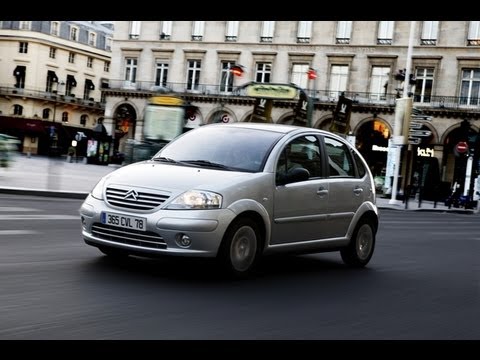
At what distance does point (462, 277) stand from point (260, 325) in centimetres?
474

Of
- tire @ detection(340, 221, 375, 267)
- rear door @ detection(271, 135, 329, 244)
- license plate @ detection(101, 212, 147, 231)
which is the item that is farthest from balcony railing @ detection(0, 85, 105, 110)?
license plate @ detection(101, 212, 147, 231)

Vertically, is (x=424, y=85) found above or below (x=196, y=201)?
above

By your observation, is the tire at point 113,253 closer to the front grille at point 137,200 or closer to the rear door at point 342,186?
the front grille at point 137,200

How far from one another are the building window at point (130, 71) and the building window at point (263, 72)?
10.9 metres

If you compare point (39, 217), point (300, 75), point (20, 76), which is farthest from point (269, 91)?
point (20, 76)

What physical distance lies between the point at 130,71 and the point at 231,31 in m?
9.62

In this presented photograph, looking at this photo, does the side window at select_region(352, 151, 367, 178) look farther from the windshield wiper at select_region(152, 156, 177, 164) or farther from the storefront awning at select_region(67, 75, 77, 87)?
the storefront awning at select_region(67, 75, 77, 87)

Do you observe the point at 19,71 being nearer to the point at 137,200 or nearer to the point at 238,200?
the point at 137,200

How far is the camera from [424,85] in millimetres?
49156

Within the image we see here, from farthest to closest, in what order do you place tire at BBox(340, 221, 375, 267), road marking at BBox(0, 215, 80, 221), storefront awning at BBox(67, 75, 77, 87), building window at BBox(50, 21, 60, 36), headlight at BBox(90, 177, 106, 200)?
1. storefront awning at BBox(67, 75, 77, 87)
2. building window at BBox(50, 21, 60, 36)
3. road marking at BBox(0, 215, 80, 221)
4. tire at BBox(340, 221, 375, 267)
5. headlight at BBox(90, 177, 106, 200)

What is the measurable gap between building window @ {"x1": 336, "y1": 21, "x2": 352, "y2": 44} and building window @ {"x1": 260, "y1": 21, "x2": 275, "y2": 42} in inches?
205

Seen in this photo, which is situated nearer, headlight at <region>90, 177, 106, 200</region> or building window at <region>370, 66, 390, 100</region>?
headlight at <region>90, 177, 106, 200</region>

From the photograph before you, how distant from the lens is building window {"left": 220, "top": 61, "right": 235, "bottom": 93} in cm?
5578

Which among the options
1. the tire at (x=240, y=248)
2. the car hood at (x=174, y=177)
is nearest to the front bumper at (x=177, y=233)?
the tire at (x=240, y=248)
